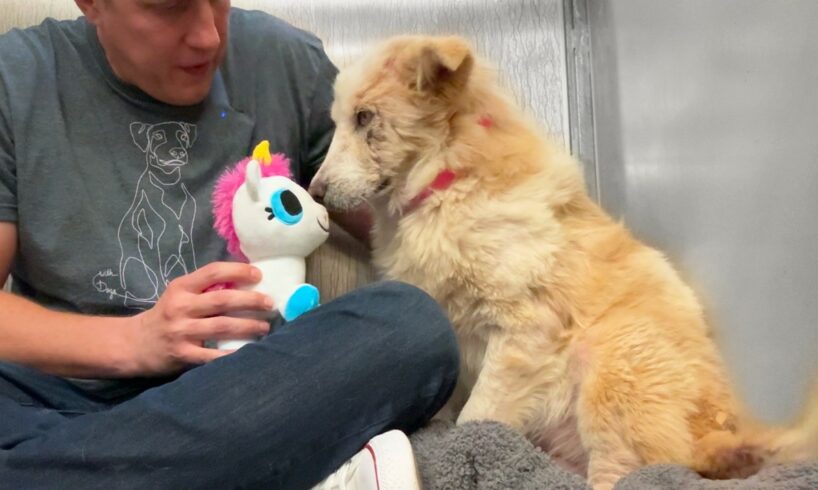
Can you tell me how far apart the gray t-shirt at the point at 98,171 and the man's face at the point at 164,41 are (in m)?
0.04

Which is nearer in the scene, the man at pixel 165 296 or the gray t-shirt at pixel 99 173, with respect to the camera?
the man at pixel 165 296

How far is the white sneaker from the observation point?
3.28 feet

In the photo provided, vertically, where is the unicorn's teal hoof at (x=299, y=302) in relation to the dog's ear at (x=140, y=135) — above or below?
below

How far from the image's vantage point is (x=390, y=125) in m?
1.34

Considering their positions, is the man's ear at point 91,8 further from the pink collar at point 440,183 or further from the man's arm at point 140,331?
the pink collar at point 440,183

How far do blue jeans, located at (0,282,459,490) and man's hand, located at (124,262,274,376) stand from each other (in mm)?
58

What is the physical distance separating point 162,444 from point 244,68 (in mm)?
860

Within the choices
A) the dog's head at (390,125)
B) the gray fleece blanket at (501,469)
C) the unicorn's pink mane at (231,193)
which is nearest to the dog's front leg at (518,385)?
the gray fleece blanket at (501,469)

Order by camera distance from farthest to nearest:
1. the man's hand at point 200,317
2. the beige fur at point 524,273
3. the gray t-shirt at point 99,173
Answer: the gray t-shirt at point 99,173, the beige fur at point 524,273, the man's hand at point 200,317

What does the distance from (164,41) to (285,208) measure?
0.39 meters

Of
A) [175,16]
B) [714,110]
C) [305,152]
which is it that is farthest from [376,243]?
[714,110]

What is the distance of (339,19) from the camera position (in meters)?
1.98

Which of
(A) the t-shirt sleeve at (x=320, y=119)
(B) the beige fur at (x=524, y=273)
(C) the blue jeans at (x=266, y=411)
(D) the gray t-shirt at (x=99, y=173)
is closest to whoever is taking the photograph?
(C) the blue jeans at (x=266, y=411)

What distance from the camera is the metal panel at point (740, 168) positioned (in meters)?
1.02
